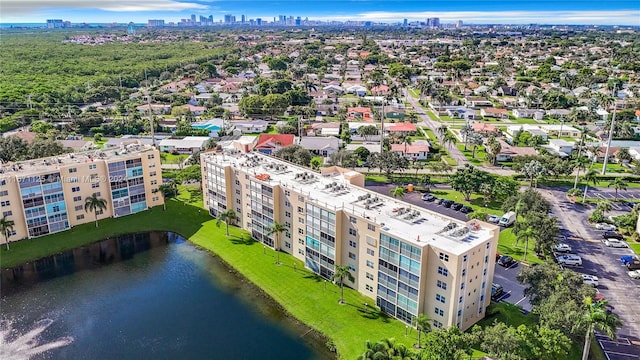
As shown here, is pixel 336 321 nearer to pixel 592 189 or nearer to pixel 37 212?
pixel 37 212

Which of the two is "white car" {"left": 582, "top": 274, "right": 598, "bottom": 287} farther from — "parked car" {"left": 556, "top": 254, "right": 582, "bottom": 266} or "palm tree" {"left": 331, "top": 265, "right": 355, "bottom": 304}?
"palm tree" {"left": 331, "top": 265, "right": 355, "bottom": 304}

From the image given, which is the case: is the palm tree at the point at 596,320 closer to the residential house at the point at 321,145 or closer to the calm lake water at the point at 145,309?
the calm lake water at the point at 145,309

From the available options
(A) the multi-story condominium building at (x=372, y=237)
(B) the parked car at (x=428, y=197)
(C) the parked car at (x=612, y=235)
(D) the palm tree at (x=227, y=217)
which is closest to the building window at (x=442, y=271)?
(A) the multi-story condominium building at (x=372, y=237)

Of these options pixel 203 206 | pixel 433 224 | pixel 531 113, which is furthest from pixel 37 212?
pixel 531 113

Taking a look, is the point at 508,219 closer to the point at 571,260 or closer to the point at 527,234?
the point at 571,260

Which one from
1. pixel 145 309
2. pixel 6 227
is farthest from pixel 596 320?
pixel 6 227

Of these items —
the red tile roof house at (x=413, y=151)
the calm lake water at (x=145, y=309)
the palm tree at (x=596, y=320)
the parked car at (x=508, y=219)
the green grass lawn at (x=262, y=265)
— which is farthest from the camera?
the red tile roof house at (x=413, y=151)
